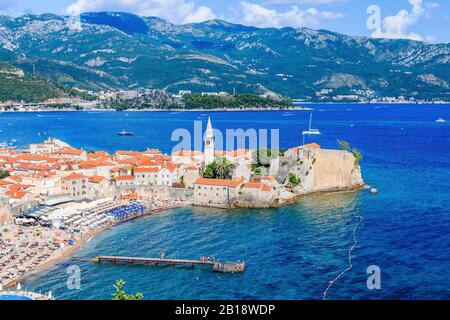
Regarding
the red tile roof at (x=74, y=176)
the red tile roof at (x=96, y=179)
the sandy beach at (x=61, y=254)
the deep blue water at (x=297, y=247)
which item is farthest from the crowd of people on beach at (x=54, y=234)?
the red tile roof at (x=74, y=176)

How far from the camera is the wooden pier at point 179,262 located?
24.7 meters

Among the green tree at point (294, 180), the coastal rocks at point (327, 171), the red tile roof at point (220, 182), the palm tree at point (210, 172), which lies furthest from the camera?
the coastal rocks at point (327, 171)

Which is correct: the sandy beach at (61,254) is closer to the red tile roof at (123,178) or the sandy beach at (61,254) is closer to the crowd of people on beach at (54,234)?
the crowd of people on beach at (54,234)

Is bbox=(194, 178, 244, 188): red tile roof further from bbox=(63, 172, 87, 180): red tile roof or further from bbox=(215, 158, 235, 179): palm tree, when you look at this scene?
bbox=(63, 172, 87, 180): red tile roof

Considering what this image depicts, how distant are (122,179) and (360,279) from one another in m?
22.9

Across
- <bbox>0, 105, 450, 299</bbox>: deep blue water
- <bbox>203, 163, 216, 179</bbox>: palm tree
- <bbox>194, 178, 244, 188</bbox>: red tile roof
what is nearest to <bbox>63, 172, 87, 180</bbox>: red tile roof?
<bbox>0, 105, 450, 299</bbox>: deep blue water

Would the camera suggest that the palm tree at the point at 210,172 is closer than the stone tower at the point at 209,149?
Yes

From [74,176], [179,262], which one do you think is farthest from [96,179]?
[179,262]

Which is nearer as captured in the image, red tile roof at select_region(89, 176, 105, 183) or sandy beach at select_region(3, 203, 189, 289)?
sandy beach at select_region(3, 203, 189, 289)

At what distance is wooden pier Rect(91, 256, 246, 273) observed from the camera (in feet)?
80.9

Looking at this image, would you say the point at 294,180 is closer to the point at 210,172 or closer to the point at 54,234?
the point at 210,172

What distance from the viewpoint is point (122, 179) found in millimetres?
41000

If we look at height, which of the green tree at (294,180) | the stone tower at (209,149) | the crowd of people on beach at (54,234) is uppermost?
the stone tower at (209,149)
